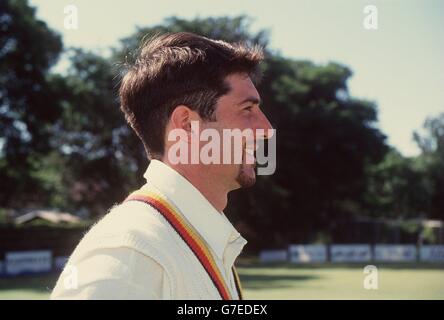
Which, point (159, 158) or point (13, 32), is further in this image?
point (13, 32)

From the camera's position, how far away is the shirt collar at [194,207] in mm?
1568

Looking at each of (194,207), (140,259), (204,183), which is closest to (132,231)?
(140,259)

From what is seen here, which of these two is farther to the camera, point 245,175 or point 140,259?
point 245,175

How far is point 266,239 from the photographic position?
33.8 metres

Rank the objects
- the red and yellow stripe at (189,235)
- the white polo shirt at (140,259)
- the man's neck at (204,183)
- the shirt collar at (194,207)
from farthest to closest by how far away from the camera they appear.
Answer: the man's neck at (204,183) → the shirt collar at (194,207) → the red and yellow stripe at (189,235) → the white polo shirt at (140,259)

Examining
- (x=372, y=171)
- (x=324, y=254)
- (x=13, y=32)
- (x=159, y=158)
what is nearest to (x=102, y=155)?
(x=13, y=32)

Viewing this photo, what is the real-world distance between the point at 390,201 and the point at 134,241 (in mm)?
45003

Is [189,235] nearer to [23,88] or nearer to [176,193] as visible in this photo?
[176,193]

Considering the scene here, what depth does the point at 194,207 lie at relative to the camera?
159 cm

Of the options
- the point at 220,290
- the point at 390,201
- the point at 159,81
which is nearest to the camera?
the point at 220,290

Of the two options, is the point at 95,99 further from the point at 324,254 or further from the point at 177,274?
the point at 177,274

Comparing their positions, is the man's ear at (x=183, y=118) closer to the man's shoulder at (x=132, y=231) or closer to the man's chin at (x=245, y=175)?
the man's chin at (x=245, y=175)

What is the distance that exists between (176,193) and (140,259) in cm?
30

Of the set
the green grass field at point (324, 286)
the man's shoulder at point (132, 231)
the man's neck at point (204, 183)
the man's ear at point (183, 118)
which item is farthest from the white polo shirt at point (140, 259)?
the green grass field at point (324, 286)
